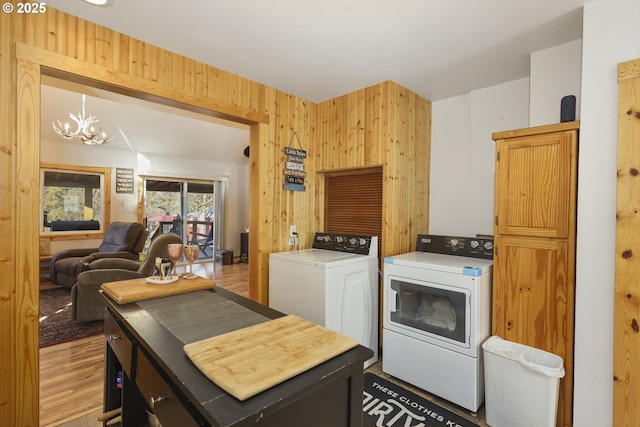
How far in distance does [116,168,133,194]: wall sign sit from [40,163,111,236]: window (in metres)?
0.16

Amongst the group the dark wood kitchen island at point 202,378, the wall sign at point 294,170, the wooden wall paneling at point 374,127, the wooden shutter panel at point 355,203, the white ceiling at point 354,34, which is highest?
the white ceiling at point 354,34

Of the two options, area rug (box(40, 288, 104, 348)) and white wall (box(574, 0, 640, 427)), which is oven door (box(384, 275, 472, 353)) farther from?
area rug (box(40, 288, 104, 348))

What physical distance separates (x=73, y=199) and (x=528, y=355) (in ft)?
23.5

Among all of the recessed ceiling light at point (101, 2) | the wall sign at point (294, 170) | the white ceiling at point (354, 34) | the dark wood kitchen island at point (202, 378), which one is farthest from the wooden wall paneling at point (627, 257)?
the recessed ceiling light at point (101, 2)

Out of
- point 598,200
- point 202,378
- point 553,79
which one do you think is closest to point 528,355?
point 598,200

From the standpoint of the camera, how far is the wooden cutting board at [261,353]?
0.72m

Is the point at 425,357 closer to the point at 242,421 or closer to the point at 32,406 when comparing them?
the point at 242,421

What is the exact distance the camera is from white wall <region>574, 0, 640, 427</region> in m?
1.59

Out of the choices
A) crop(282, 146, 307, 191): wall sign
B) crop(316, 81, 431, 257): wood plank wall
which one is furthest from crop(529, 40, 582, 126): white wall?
crop(282, 146, 307, 191): wall sign

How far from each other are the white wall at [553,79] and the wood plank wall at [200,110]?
0.98 metres

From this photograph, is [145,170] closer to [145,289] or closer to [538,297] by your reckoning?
[145,289]

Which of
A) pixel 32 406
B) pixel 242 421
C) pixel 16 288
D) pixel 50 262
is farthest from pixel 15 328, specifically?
pixel 50 262

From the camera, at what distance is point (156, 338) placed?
3.21ft

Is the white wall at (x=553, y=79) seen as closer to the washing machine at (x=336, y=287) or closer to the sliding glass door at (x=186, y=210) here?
the washing machine at (x=336, y=287)
